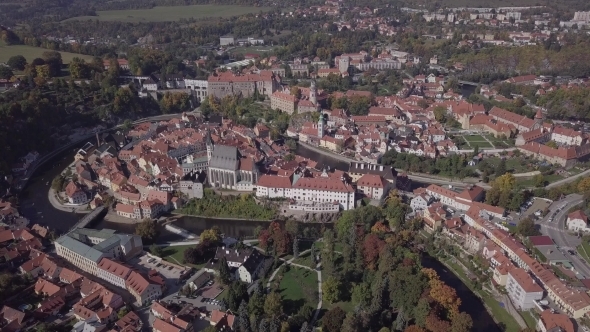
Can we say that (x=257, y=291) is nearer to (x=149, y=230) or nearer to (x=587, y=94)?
(x=149, y=230)

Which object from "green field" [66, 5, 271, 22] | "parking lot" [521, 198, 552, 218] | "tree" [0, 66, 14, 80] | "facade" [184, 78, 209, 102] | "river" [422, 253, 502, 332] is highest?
"green field" [66, 5, 271, 22]

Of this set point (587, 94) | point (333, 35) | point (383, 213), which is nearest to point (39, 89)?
point (383, 213)

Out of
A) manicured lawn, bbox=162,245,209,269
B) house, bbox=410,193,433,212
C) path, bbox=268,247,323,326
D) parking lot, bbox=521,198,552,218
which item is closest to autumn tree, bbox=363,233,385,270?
path, bbox=268,247,323,326

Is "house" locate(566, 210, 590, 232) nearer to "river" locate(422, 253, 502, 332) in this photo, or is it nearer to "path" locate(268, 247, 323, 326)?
"river" locate(422, 253, 502, 332)

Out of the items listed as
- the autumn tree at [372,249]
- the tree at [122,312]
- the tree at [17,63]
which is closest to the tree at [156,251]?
the tree at [122,312]

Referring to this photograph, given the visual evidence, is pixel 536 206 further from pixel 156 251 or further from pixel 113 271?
pixel 113 271

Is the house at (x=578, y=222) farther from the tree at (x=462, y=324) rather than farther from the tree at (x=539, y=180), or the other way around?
the tree at (x=462, y=324)
